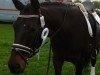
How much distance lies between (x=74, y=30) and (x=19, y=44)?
4.19ft

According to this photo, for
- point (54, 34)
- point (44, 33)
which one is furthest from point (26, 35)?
point (54, 34)

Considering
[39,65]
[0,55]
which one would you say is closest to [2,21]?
[0,55]

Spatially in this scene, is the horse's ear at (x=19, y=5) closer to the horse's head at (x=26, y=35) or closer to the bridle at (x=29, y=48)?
the horse's head at (x=26, y=35)

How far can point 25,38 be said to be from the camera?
14.2ft

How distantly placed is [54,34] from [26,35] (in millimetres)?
740

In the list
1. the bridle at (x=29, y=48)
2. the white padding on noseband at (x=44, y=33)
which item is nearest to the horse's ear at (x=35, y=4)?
the bridle at (x=29, y=48)

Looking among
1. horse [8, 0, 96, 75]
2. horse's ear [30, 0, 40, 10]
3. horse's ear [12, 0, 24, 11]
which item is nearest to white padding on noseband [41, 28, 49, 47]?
horse [8, 0, 96, 75]

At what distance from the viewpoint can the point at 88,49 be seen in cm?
559

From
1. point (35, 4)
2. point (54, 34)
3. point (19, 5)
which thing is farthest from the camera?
point (54, 34)

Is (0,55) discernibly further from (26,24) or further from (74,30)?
(26,24)

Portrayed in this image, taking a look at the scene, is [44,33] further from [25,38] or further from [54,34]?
[54,34]

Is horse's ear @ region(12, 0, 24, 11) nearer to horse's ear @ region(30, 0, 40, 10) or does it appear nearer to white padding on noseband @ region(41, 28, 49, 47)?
horse's ear @ region(30, 0, 40, 10)

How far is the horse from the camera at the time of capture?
14.1 ft

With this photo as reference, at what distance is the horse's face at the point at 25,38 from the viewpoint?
4.26 meters
